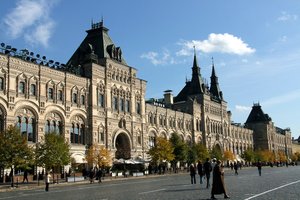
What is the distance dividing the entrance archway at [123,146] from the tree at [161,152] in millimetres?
3707

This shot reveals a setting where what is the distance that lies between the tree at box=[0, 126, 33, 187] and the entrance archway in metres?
25.9

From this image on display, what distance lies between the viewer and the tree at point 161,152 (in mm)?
67000

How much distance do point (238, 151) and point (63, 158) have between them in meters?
89.4

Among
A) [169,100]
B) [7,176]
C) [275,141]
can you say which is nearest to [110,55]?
[7,176]

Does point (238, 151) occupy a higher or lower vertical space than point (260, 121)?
lower

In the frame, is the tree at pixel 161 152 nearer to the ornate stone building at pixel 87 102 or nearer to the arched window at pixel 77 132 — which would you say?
the ornate stone building at pixel 87 102

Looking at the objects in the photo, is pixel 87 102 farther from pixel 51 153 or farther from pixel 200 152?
pixel 200 152

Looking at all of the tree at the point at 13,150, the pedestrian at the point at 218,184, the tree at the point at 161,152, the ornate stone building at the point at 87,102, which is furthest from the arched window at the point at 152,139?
the pedestrian at the point at 218,184

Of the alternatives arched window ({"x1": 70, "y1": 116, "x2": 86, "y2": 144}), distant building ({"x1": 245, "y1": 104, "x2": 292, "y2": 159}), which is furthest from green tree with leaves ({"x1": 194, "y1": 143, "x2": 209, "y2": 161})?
distant building ({"x1": 245, "y1": 104, "x2": 292, "y2": 159})

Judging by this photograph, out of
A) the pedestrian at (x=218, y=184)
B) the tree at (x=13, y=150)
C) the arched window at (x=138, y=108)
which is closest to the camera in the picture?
the pedestrian at (x=218, y=184)

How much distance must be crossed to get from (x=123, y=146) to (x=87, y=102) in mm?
11808

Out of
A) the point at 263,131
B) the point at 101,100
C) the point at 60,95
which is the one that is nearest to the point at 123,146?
the point at 101,100

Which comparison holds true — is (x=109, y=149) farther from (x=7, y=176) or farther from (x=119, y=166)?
(x=7, y=176)

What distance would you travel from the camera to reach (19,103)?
4866 centimetres
